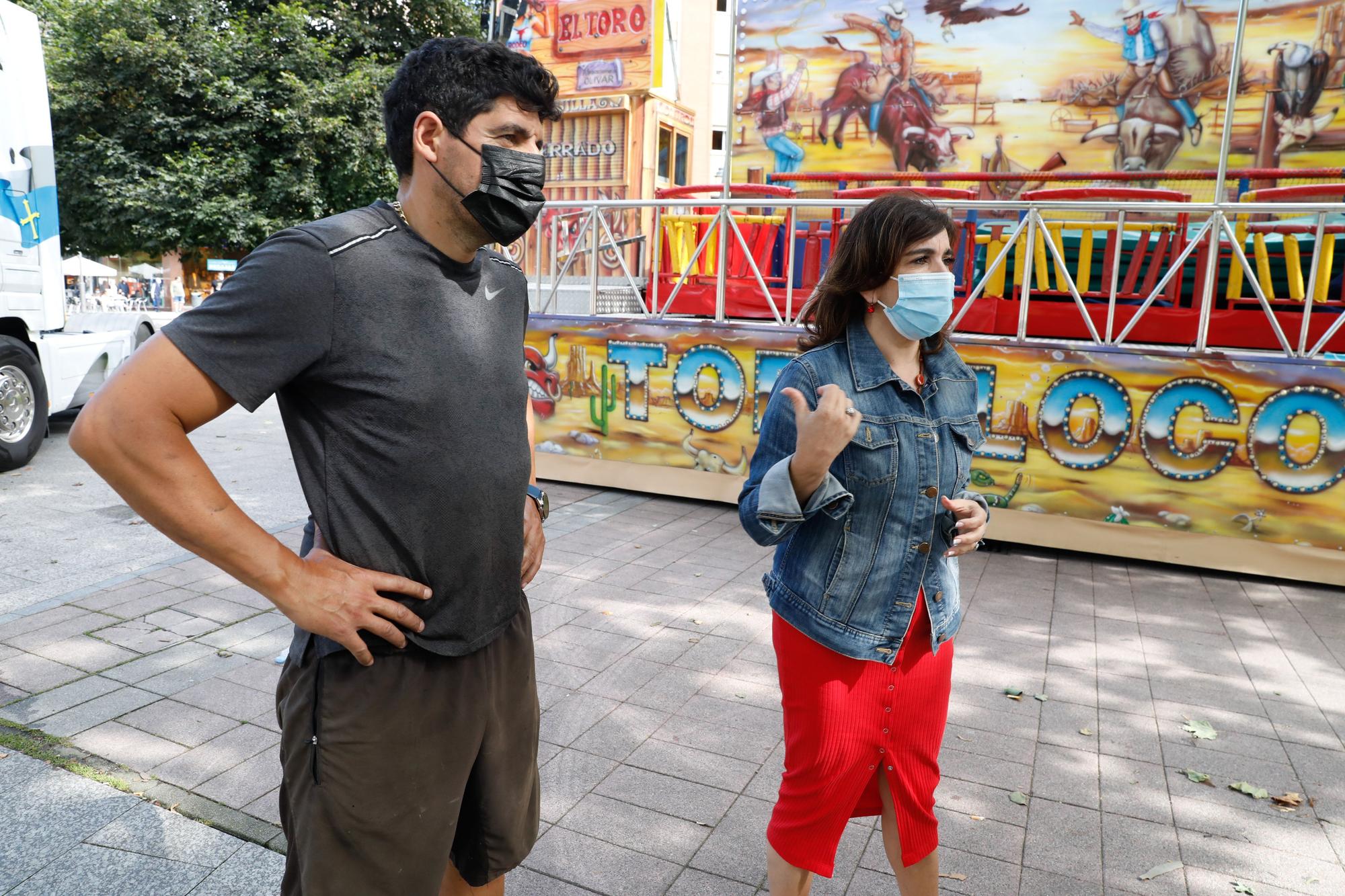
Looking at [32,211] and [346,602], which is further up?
[32,211]

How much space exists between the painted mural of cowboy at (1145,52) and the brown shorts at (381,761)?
9.41 metres

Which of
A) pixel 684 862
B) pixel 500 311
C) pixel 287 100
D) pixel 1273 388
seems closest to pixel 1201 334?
pixel 1273 388

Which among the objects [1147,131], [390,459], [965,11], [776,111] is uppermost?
[965,11]

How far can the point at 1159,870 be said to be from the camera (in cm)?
280

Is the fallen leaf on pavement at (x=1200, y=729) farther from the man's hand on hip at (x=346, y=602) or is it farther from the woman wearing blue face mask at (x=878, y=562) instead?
the man's hand on hip at (x=346, y=602)

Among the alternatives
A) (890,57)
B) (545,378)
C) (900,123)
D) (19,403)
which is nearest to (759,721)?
(545,378)

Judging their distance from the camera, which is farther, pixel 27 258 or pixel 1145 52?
pixel 1145 52

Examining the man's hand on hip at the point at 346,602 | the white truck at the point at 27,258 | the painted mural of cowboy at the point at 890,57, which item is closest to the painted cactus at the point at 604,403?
the white truck at the point at 27,258

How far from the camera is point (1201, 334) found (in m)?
5.88

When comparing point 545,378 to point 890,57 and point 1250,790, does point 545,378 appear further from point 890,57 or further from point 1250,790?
point 1250,790

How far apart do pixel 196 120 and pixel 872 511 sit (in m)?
20.9

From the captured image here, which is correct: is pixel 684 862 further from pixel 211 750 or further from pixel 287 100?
pixel 287 100

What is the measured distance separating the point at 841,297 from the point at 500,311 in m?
0.89

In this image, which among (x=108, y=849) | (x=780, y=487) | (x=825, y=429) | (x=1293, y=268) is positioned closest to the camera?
(x=825, y=429)
